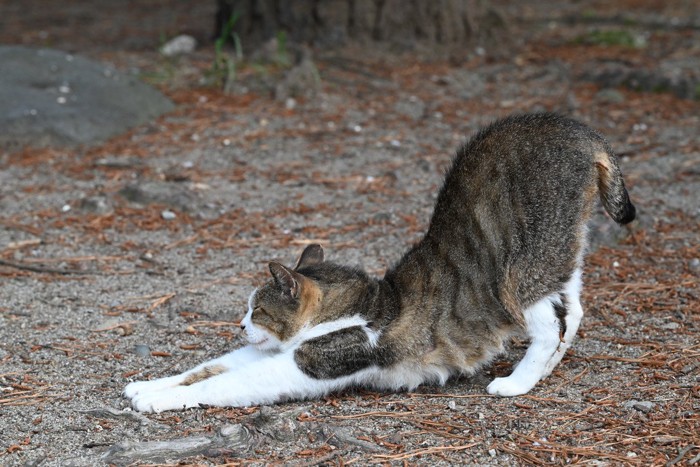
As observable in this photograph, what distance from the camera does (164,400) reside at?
11.8 ft

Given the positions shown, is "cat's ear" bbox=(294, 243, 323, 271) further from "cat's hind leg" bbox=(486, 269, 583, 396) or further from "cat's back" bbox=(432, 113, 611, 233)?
"cat's hind leg" bbox=(486, 269, 583, 396)

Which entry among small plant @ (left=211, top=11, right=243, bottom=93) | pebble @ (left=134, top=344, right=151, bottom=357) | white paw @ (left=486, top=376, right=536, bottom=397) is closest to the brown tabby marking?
pebble @ (left=134, top=344, right=151, bottom=357)

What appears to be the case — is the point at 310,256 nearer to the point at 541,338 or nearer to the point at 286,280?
the point at 286,280

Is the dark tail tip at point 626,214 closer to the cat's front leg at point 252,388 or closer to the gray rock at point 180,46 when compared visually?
the cat's front leg at point 252,388

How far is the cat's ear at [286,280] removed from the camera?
377 centimetres

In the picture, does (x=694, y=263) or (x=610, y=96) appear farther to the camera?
(x=610, y=96)

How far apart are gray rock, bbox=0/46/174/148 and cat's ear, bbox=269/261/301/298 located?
3.90 m

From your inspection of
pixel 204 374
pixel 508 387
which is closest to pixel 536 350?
pixel 508 387

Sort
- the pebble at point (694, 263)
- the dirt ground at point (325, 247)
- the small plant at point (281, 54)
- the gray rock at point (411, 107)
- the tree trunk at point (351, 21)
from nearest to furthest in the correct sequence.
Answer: the dirt ground at point (325, 247)
the pebble at point (694, 263)
the gray rock at point (411, 107)
the small plant at point (281, 54)
the tree trunk at point (351, 21)

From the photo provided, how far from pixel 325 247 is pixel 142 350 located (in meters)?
1.50

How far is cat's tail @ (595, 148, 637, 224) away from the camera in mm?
3879

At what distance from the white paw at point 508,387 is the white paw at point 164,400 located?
119 centimetres

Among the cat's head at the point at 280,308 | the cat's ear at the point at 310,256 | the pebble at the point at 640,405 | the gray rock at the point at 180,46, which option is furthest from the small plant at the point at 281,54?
the pebble at the point at 640,405

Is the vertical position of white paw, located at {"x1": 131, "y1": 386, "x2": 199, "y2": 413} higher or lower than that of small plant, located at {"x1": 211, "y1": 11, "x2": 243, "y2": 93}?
lower
